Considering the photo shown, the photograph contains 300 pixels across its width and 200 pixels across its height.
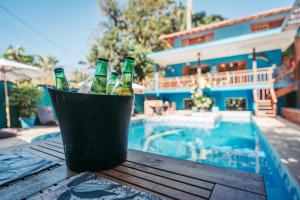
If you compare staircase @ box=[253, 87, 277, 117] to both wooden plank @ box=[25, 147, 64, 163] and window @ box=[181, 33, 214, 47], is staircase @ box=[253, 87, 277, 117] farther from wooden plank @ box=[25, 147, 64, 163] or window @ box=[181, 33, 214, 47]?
wooden plank @ box=[25, 147, 64, 163]

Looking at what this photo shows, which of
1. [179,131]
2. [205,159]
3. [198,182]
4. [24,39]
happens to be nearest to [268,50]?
[179,131]

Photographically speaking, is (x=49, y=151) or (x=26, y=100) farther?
(x=26, y=100)

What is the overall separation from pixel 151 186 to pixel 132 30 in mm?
19359

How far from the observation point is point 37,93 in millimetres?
7199

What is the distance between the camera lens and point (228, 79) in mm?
10859

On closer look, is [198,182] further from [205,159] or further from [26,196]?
[205,159]

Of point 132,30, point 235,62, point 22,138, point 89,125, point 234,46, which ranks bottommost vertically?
point 22,138

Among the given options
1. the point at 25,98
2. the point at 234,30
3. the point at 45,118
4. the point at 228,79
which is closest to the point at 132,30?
the point at 234,30

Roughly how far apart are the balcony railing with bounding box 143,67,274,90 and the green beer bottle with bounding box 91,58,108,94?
10507 millimetres

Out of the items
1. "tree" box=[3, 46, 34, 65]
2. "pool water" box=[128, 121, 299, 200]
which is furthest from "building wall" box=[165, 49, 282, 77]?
"tree" box=[3, 46, 34, 65]

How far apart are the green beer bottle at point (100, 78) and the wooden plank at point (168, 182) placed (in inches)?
19.1

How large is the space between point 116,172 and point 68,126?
372 millimetres

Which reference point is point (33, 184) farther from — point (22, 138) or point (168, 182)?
point (22, 138)

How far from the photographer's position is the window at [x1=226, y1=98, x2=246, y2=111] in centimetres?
1265
